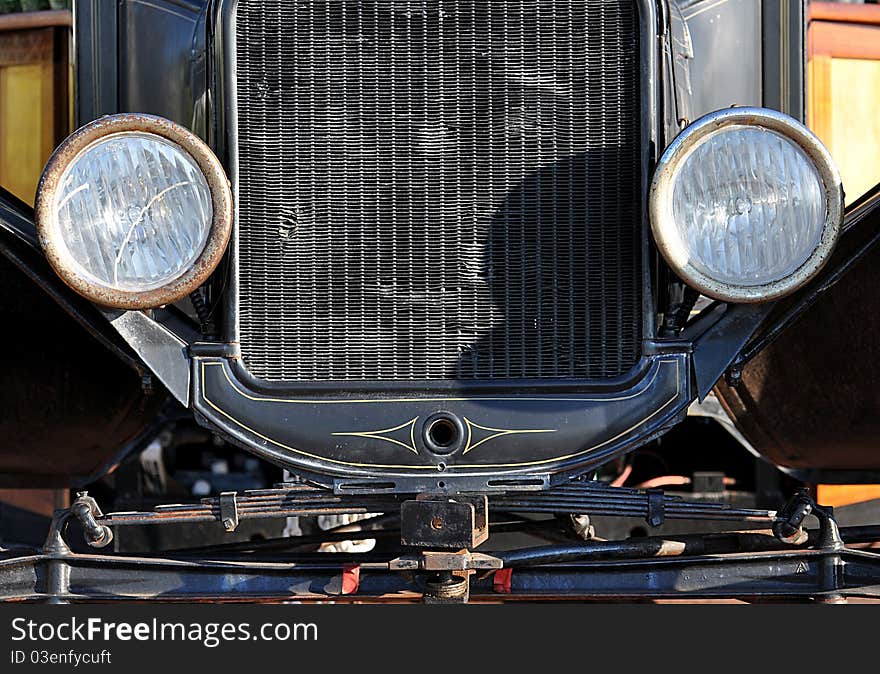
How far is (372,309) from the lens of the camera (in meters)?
2.35

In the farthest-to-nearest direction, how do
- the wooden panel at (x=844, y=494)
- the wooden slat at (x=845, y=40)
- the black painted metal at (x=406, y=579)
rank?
the wooden slat at (x=845, y=40)
the wooden panel at (x=844, y=494)
the black painted metal at (x=406, y=579)

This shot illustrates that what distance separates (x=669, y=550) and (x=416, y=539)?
53 centimetres

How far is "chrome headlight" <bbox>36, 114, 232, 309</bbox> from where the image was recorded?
2.17 m

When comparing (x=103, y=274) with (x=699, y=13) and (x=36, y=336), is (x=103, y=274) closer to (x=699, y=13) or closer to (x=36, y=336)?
(x=36, y=336)

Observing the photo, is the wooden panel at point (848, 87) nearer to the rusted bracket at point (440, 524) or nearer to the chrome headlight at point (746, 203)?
the chrome headlight at point (746, 203)

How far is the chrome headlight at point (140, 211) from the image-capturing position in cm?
217

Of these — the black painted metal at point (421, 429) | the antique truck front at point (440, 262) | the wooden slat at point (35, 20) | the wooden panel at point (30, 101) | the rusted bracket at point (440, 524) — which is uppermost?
the wooden slat at point (35, 20)

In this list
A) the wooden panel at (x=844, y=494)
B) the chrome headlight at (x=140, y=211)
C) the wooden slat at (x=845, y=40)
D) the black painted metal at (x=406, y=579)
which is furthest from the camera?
the wooden slat at (x=845, y=40)

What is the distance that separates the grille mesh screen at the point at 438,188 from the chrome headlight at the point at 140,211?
0.16 m

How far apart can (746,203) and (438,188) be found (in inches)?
21.8

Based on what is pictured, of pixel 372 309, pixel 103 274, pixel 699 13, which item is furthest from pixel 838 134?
pixel 103 274

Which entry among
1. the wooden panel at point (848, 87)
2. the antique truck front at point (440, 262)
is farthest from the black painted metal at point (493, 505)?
the wooden panel at point (848, 87)

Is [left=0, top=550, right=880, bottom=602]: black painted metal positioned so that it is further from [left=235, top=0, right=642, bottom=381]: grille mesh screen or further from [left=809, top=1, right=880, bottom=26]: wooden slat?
[left=809, top=1, right=880, bottom=26]: wooden slat

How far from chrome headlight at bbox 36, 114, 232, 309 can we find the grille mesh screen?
16 centimetres
